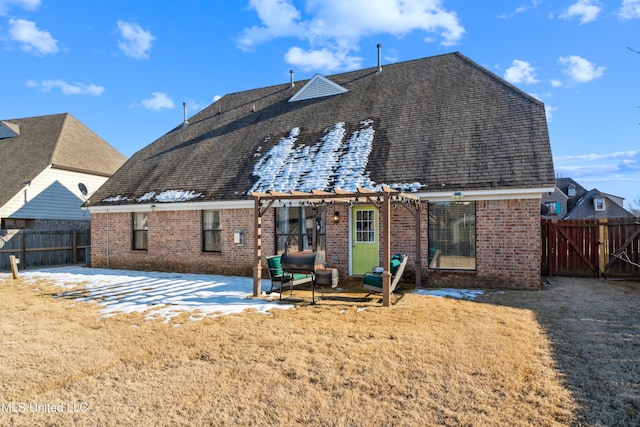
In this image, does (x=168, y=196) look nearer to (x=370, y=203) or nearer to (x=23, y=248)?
(x=23, y=248)

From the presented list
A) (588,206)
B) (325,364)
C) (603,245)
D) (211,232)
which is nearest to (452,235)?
(603,245)

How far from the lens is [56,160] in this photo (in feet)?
66.3

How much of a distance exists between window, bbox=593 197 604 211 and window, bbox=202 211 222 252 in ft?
151

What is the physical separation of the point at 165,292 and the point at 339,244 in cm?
509

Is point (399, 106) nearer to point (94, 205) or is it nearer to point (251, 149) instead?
point (251, 149)

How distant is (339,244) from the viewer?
11930 mm

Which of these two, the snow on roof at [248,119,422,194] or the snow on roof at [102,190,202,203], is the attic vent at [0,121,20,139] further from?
the snow on roof at [248,119,422,194]

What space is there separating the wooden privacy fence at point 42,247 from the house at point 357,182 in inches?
113

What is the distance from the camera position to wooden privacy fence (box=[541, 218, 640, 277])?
11.7 m

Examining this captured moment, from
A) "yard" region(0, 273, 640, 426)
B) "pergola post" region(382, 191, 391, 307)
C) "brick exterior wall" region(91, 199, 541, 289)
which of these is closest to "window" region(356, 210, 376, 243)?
"brick exterior wall" region(91, 199, 541, 289)

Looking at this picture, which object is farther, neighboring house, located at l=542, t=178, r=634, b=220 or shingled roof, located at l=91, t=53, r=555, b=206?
neighboring house, located at l=542, t=178, r=634, b=220

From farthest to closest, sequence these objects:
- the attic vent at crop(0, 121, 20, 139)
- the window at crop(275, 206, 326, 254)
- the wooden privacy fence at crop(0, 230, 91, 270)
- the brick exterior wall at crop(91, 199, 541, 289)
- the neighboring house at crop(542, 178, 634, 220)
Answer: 1. the neighboring house at crop(542, 178, 634, 220)
2. the attic vent at crop(0, 121, 20, 139)
3. the wooden privacy fence at crop(0, 230, 91, 270)
4. the window at crop(275, 206, 326, 254)
5. the brick exterior wall at crop(91, 199, 541, 289)

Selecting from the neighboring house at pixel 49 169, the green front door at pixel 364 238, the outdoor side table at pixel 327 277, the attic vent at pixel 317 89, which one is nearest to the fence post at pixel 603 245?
the green front door at pixel 364 238

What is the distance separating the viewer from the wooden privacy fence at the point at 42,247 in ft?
52.4
